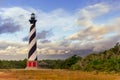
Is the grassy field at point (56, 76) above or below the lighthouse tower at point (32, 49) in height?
below

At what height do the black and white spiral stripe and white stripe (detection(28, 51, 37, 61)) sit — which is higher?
the black and white spiral stripe

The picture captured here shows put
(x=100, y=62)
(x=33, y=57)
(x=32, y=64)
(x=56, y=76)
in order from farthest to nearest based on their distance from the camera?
(x=33, y=57) → (x=32, y=64) → (x=100, y=62) → (x=56, y=76)

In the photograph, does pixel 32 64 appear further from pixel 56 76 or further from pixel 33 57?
pixel 56 76

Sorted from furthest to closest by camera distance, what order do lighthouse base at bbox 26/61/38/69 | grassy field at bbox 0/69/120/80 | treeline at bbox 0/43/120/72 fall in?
1. lighthouse base at bbox 26/61/38/69
2. treeline at bbox 0/43/120/72
3. grassy field at bbox 0/69/120/80

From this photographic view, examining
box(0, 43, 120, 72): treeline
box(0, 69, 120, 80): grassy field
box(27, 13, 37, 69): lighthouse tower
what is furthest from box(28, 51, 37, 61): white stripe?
box(0, 69, 120, 80): grassy field

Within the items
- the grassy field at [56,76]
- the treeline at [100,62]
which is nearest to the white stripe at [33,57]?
the treeline at [100,62]

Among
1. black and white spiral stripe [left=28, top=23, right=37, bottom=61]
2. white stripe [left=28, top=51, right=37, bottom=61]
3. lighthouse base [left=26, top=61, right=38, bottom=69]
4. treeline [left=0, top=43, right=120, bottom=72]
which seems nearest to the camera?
treeline [left=0, top=43, right=120, bottom=72]

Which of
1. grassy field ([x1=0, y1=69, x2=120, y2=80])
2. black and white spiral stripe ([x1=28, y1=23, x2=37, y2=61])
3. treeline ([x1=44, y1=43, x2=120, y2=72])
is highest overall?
black and white spiral stripe ([x1=28, y1=23, x2=37, y2=61])

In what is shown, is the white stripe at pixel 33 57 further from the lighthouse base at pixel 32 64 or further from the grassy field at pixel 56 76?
the grassy field at pixel 56 76

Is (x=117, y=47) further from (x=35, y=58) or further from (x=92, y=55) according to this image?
(x=35, y=58)

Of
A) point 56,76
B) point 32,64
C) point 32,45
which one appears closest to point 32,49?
point 32,45

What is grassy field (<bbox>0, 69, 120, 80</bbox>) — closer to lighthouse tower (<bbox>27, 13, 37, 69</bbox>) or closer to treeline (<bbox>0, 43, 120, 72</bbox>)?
treeline (<bbox>0, 43, 120, 72</bbox>)

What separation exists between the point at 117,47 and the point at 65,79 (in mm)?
43237

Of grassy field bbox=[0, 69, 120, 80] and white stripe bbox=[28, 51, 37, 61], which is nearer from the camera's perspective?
grassy field bbox=[0, 69, 120, 80]
